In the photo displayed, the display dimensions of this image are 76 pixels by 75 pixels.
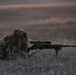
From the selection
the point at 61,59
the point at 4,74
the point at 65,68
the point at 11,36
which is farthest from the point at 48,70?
the point at 11,36

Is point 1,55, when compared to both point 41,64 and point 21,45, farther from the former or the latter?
point 41,64

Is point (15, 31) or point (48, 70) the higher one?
point (15, 31)

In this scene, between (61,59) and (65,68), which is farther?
(61,59)

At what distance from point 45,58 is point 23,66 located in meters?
1.57

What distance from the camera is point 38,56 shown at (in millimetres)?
12977

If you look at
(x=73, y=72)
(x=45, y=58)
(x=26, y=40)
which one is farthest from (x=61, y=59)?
(x=73, y=72)

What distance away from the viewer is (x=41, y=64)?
11.1 meters

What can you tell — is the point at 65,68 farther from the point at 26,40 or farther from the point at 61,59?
the point at 26,40

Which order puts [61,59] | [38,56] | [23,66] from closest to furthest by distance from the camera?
[23,66] → [61,59] → [38,56]

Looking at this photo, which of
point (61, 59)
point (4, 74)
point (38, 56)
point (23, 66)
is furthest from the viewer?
point (38, 56)

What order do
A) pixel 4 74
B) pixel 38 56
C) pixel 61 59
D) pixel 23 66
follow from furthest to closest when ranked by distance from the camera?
1. pixel 38 56
2. pixel 61 59
3. pixel 23 66
4. pixel 4 74

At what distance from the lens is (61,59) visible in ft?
39.8

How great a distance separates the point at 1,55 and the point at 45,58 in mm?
1294

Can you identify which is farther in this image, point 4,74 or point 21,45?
point 21,45
